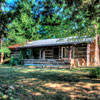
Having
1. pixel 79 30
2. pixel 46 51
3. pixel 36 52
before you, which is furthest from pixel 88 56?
pixel 79 30

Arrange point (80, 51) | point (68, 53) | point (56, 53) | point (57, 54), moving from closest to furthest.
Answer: point (80, 51) < point (68, 53) < point (57, 54) < point (56, 53)

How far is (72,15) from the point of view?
5.65m

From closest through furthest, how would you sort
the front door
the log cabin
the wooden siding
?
the log cabin < the wooden siding < the front door

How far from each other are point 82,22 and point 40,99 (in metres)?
3.56

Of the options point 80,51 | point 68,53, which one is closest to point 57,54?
point 68,53

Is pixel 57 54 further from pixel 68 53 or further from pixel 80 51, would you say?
pixel 80 51

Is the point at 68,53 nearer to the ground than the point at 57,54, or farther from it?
farther from it

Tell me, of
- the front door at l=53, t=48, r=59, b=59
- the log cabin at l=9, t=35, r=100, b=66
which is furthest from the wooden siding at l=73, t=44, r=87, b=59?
the front door at l=53, t=48, r=59, b=59

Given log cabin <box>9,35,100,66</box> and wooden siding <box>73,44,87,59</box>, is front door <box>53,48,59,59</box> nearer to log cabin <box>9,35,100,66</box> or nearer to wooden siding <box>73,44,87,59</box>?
log cabin <box>9,35,100,66</box>

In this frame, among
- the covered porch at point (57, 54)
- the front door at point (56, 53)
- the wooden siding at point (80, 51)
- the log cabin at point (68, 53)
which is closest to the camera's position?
the log cabin at point (68, 53)

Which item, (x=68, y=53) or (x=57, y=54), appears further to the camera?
(x=57, y=54)

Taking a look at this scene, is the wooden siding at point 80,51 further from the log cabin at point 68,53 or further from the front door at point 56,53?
the front door at point 56,53

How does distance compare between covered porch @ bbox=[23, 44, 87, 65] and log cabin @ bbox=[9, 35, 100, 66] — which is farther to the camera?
covered porch @ bbox=[23, 44, 87, 65]

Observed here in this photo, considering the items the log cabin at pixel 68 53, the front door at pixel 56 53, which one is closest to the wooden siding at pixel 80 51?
the log cabin at pixel 68 53
